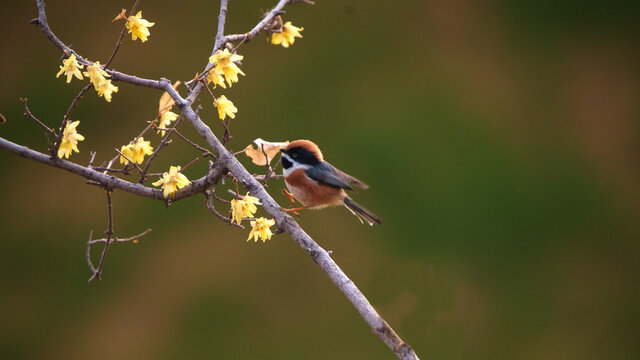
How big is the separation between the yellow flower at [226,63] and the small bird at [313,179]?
48 centimetres

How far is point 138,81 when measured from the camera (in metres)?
1.57

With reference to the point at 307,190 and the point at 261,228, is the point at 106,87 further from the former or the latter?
the point at 307,190

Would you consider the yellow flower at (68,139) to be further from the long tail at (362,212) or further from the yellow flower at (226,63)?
the long tail at (362,212)

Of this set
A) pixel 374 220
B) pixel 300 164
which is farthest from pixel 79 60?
pixel 374 220

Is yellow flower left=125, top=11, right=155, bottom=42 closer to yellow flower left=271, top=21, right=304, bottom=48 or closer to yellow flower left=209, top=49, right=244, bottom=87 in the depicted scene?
yellow flower left=209, top=49, right=244, bottom=87

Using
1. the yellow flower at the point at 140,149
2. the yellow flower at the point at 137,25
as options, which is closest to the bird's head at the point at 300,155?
the yellow flower at the point at 140,149

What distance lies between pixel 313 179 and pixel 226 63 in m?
0.61

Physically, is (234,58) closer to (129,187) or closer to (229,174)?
(229,174)

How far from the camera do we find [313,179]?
1927 millimetres

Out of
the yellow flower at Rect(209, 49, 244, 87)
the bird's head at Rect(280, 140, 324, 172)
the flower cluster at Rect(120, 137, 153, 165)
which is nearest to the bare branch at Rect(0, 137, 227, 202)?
Result: the flower cluster at Rect(120, 137, 153, 165)

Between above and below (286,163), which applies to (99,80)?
above

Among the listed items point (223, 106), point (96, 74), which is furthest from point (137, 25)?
point (223, 106)

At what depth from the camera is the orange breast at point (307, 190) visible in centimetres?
191

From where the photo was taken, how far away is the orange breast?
1.91m
